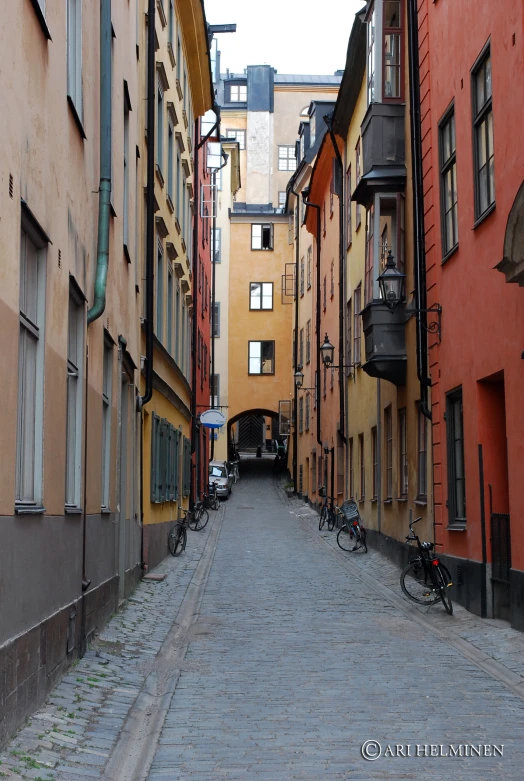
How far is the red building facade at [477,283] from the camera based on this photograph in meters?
12.3

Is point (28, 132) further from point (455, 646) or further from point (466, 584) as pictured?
point (466, 584)

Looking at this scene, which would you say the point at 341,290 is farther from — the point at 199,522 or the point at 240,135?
the point at 240,135

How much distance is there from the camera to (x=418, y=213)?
1736cm

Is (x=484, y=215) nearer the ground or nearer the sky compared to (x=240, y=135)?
nearer the ground

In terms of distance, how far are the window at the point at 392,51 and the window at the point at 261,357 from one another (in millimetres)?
37243

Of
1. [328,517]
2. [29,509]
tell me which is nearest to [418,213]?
[29,509]

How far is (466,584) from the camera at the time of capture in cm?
1458

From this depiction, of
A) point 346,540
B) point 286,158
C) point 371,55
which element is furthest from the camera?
point 286,158

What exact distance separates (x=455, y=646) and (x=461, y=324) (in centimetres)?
500

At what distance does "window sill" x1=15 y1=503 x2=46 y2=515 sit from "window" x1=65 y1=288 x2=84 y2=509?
195 cm

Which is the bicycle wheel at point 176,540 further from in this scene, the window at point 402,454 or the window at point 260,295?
the window at point 260,295

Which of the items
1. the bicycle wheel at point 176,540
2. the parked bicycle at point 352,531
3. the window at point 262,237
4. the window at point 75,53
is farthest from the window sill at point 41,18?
the window at point 262,237

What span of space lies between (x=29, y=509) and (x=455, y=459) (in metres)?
9.37

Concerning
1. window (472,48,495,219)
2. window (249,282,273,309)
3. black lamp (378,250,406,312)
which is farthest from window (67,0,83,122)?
window (249,282,273,309)
